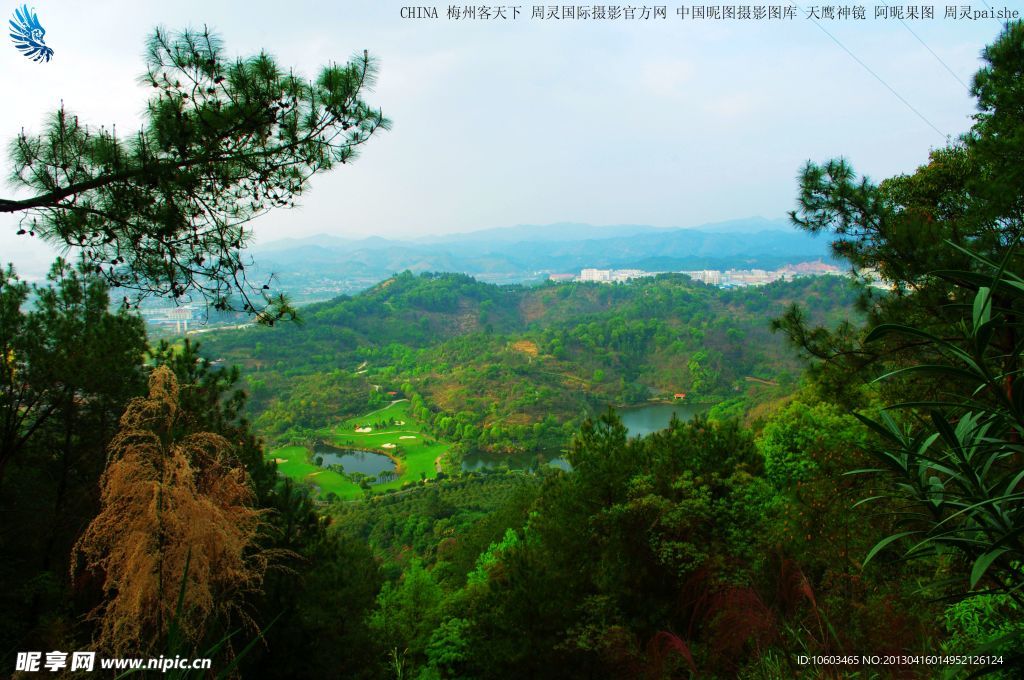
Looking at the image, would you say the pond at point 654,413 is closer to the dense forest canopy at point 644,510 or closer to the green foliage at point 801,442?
the dense forest canopy at point 644,510

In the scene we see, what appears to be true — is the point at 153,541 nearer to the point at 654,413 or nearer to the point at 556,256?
the point at 654,413

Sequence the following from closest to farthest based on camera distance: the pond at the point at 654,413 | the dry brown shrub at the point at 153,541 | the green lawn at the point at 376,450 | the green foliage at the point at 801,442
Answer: the dry brown shrub at the point at 153,541 < the green foliage at the point at 801,442 < the green lawn at the point at 376,450 < the pond at the point at 654,413

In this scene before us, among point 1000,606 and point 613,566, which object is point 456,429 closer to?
point 613,566

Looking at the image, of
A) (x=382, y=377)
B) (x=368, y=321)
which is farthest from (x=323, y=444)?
(x=368, y=321)

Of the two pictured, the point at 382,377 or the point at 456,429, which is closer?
the point at 456,429

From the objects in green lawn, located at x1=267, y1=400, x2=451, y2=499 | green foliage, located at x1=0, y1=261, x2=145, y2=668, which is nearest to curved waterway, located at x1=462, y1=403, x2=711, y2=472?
green lawn, located at x1=267, y1=400, x2=451, y2=499

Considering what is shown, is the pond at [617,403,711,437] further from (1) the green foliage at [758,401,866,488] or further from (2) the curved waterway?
(1) the green foliage at [758,401,866,488]

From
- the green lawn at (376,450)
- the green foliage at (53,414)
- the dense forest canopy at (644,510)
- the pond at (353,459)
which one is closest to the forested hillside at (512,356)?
the green lawn at (376,450)
